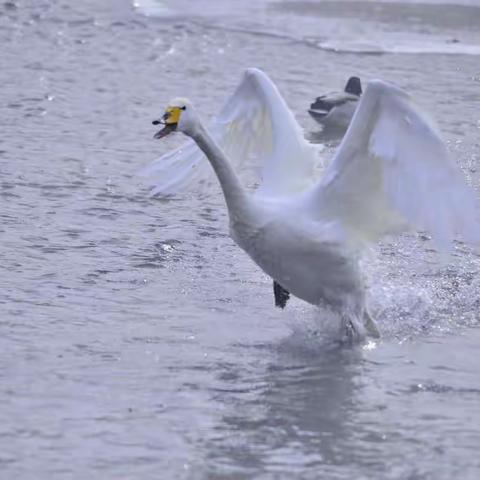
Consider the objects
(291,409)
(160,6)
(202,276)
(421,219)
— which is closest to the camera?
(291,409)

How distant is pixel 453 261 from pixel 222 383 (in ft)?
9.84

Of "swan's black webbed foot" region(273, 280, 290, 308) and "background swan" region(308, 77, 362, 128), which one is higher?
"background swan" region(308, 77, 362, 128)

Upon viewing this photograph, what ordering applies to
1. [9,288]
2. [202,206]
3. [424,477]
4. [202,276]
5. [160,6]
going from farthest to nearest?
[160,6], [202,206], [202,276], [9,288], [424,477]

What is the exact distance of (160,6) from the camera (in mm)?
22922

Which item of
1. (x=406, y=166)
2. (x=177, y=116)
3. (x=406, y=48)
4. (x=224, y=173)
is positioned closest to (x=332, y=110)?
(x=406, y=48)

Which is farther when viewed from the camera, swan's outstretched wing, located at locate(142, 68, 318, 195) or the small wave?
the small wave

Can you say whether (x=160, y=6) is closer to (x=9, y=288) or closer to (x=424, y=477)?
(x=9, y=288)

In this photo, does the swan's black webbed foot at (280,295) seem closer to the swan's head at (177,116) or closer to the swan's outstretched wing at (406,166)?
the swan's outstretched wing at (406,166)

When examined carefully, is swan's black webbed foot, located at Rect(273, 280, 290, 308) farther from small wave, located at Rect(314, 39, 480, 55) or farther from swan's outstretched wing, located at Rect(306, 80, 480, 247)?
small wave, located at Rect(314, 39, 480, 55)

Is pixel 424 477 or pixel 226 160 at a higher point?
pixel 226 160

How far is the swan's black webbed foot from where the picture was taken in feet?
29.2

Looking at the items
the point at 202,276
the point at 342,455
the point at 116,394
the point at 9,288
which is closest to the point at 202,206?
the point at 202,276

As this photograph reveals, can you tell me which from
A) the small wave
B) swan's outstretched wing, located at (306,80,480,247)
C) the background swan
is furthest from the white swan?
the small wave

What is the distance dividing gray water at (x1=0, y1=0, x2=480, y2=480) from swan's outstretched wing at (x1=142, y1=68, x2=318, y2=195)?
600 millimetres
